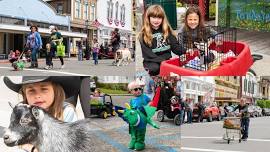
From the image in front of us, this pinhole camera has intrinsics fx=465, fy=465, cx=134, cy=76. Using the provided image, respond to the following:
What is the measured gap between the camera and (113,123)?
6.50 ft

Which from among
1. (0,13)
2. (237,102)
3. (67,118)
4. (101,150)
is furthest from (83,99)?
(0,13)

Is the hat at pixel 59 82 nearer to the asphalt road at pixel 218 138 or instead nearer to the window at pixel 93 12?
the asphalt road at pixel 218 138

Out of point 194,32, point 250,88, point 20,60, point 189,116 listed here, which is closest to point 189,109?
point 189,116

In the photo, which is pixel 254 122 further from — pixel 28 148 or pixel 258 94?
pixel 28 148

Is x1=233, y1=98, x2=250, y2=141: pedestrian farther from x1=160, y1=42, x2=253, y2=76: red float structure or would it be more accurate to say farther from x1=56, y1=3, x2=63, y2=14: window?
x1=56, y1=3, x2=63, y2=14: window

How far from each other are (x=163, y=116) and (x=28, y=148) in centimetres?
58

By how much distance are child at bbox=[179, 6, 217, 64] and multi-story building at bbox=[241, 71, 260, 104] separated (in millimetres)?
446

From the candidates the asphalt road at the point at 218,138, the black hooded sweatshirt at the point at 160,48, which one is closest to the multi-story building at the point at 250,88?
the asphalt road at the point at 218,138

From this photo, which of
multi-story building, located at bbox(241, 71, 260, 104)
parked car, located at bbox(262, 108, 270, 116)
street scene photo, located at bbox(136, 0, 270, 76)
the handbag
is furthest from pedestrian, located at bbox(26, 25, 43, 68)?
parked car, located at bbox(262, 108, 270, 116)

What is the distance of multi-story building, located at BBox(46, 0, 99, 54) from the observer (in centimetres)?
275

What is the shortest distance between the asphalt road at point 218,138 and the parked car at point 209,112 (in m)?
0.03

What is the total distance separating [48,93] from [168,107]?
52cm

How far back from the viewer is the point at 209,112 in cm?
231

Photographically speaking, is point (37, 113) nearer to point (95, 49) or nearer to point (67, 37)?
point (95, 49)
